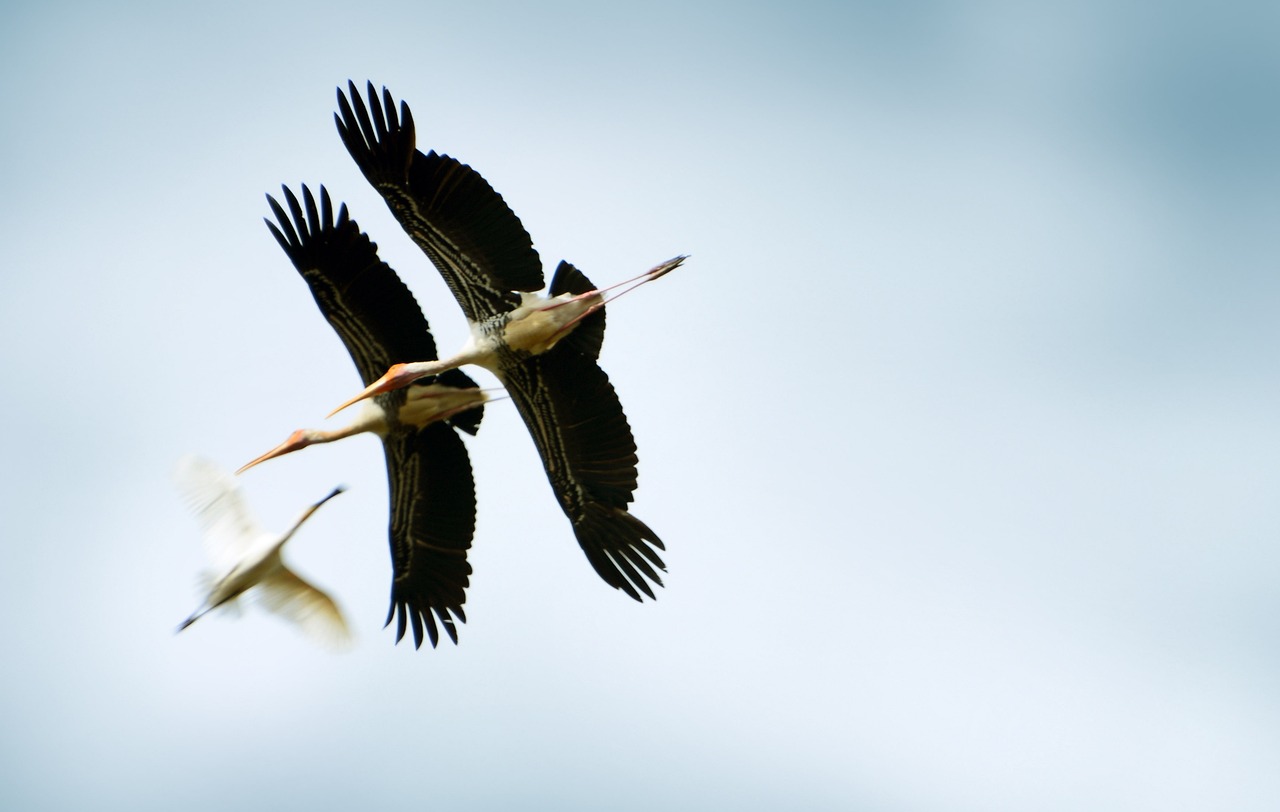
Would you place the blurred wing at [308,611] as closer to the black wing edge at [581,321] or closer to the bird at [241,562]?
the bird at [241,562]

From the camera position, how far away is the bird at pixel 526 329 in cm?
2609

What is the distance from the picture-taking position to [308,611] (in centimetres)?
2833

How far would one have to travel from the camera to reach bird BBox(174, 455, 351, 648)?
91.2 ft

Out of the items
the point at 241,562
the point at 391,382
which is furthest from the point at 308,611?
the point at 391,382

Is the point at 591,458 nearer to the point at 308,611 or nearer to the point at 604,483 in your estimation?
the point at 604,483

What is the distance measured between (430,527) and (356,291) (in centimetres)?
285

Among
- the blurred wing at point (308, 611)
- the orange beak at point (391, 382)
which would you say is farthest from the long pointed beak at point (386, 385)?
the blurred wing at point (308, 611)

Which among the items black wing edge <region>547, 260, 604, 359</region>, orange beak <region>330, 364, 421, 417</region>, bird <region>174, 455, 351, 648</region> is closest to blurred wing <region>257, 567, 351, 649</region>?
bird <region>174, 455, 351, 648</region>

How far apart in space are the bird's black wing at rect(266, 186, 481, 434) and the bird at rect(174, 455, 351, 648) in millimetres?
2152

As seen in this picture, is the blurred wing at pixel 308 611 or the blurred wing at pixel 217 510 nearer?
the blurred wing at pixel 217 510

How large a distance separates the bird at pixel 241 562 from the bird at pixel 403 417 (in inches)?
23.2

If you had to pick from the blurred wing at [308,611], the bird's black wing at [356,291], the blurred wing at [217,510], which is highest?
the bird's black wing at [356,291]

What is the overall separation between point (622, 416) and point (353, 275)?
3260 millimetres

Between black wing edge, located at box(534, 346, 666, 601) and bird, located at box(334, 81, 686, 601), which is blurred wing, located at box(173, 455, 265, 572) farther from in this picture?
black wing edge, located at box(534, 346, 666, 601)
